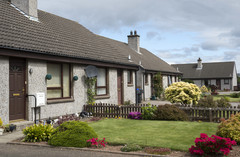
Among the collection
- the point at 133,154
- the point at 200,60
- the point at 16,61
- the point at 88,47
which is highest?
the point at 200,60

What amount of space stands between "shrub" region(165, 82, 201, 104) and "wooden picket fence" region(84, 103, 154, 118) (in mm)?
3231

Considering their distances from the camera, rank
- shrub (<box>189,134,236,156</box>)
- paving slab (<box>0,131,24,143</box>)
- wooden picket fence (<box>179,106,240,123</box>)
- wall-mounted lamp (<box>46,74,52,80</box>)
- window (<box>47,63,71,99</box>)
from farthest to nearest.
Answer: window (<box>47,63,71,99</box>), wall-mounted lamp (<box>46,74,52,80</box>), wooden picket fence (<box>179,106,240,123</box>), paving slab (<box>0,131,24,143</box>), shrub (<box>189,134,236,156</box>)

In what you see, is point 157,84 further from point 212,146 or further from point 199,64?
point 199,64

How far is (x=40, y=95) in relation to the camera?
1119 cm

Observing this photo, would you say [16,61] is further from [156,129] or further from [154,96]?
[154,96]

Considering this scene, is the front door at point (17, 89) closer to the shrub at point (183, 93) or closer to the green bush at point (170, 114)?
the green bush at point (170, 114)

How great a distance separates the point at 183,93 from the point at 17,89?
9541mm

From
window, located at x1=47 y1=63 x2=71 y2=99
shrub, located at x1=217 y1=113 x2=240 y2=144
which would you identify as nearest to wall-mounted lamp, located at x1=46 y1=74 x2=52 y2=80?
window, located at x1=47 y1=63 x2=71 y2=99

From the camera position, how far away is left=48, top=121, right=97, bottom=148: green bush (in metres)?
7.52

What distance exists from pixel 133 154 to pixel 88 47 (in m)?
10.6

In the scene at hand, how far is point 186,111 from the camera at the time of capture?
12.6 m

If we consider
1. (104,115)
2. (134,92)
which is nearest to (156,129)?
(104,115)

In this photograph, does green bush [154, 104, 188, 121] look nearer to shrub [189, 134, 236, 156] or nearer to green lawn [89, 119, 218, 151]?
green lawn [89, 119, 218, 151]

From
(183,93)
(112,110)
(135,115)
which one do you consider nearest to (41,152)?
(135,115)
